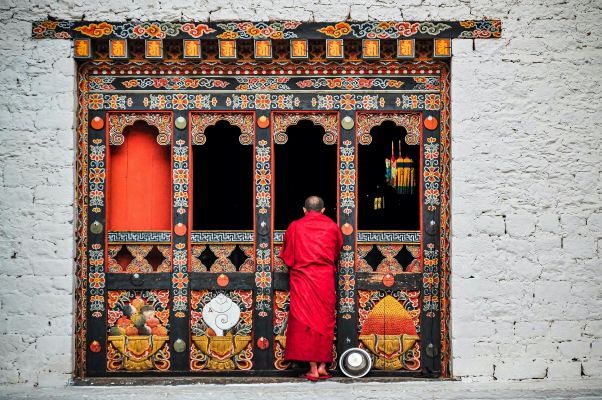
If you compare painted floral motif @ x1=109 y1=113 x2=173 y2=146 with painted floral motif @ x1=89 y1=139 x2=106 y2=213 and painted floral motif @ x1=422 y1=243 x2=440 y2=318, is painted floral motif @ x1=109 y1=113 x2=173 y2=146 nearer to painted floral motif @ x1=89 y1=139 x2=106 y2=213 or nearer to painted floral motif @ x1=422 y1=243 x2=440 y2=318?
painted floral motif @ x1=89 y1=139 x2=106 y2=213

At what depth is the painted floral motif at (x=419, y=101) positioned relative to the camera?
6.70 metres

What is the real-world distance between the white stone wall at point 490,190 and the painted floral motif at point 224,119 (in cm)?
85

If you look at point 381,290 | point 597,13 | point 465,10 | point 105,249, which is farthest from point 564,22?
point 105,249

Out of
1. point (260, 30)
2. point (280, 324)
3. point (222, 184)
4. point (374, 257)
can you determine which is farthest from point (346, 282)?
point (260, 30)

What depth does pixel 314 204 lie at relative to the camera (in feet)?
21.5

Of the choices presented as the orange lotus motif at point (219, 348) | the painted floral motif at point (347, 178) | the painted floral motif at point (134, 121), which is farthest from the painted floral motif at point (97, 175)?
the painted floral motif at point (347, 178)

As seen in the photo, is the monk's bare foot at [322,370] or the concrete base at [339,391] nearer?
the concrete base at [339,391]

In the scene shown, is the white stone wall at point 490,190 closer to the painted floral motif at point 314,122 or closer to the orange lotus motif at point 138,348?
the orange lotus motif at point 138,348

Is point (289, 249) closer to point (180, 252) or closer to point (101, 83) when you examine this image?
point (180, 252)

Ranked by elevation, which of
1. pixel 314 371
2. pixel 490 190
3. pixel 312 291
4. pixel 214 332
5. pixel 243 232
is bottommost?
pixel 314 371

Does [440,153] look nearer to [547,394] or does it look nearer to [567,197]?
[567,197]

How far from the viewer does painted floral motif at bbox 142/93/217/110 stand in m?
6.70

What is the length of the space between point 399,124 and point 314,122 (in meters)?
0.73

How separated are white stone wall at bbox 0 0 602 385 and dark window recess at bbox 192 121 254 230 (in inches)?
41.4
